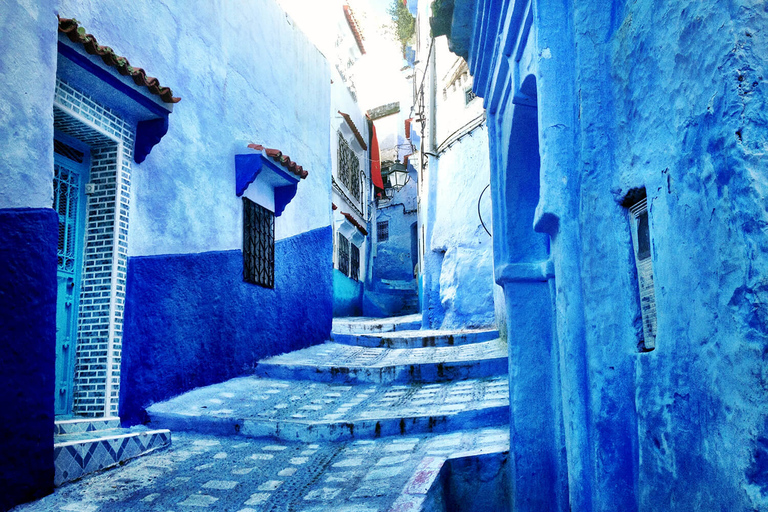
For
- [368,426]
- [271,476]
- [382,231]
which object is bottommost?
[271,476]

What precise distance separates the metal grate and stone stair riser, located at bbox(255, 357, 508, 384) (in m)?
3.25

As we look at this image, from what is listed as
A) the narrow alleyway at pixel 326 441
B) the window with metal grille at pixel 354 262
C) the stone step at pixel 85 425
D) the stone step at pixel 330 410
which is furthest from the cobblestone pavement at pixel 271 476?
the window with metal grille at pixel 354 262

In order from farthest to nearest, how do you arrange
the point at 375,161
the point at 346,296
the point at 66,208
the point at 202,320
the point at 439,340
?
the point at 375,161
the point at 346,296
the point at 439,340
the point at 202,320
the point at 66,208

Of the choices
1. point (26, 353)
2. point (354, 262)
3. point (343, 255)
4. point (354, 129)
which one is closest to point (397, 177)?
point (354, 129)

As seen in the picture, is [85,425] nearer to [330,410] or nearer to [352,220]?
[330,410]

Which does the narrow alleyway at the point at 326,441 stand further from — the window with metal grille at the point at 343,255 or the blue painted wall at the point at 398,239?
the blue painted wall at the point at 398,239

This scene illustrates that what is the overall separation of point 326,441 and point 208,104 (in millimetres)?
3959

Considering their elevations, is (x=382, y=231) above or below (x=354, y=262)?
above

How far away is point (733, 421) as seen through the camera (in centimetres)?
161

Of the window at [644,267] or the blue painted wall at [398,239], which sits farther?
the blue painted wall at [398,239]

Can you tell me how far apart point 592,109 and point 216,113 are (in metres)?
5.20

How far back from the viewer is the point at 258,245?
7.78 m

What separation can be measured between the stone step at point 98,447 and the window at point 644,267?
3487mm

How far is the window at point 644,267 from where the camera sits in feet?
7.54
